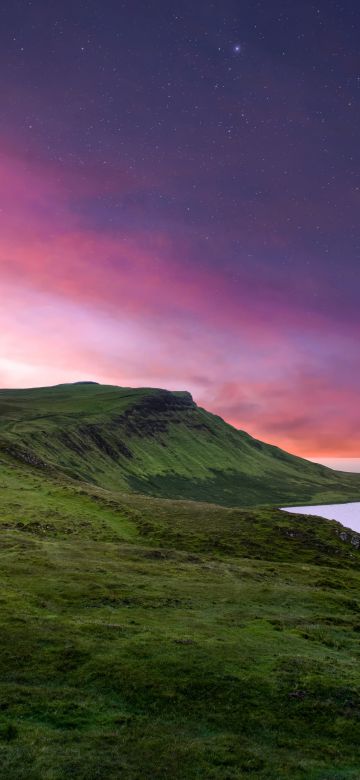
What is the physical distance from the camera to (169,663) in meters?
34.0

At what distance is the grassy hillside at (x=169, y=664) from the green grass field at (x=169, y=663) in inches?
4.5

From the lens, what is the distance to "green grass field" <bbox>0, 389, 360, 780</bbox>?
24.2 meters

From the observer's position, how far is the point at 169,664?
33938mm

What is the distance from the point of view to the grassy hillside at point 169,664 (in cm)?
2420

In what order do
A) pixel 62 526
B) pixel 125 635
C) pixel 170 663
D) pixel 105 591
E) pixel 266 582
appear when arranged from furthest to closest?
pixel 62 526
pixel 266 582
pixel 105 591
pixel 125 635
pixel 170 663

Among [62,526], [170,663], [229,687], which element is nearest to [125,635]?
[170,663]

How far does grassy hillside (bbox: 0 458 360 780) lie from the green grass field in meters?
0.11

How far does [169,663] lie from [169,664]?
10 cm

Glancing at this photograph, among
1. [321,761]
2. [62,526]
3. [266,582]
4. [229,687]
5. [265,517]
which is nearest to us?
[321,761]

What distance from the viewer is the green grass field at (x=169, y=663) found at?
79.4ft

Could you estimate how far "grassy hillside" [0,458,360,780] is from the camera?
24.2 m

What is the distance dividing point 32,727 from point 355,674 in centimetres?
2290

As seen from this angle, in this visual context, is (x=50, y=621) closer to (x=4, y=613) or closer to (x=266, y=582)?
(x=4, y=613)

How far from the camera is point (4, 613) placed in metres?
40.2
